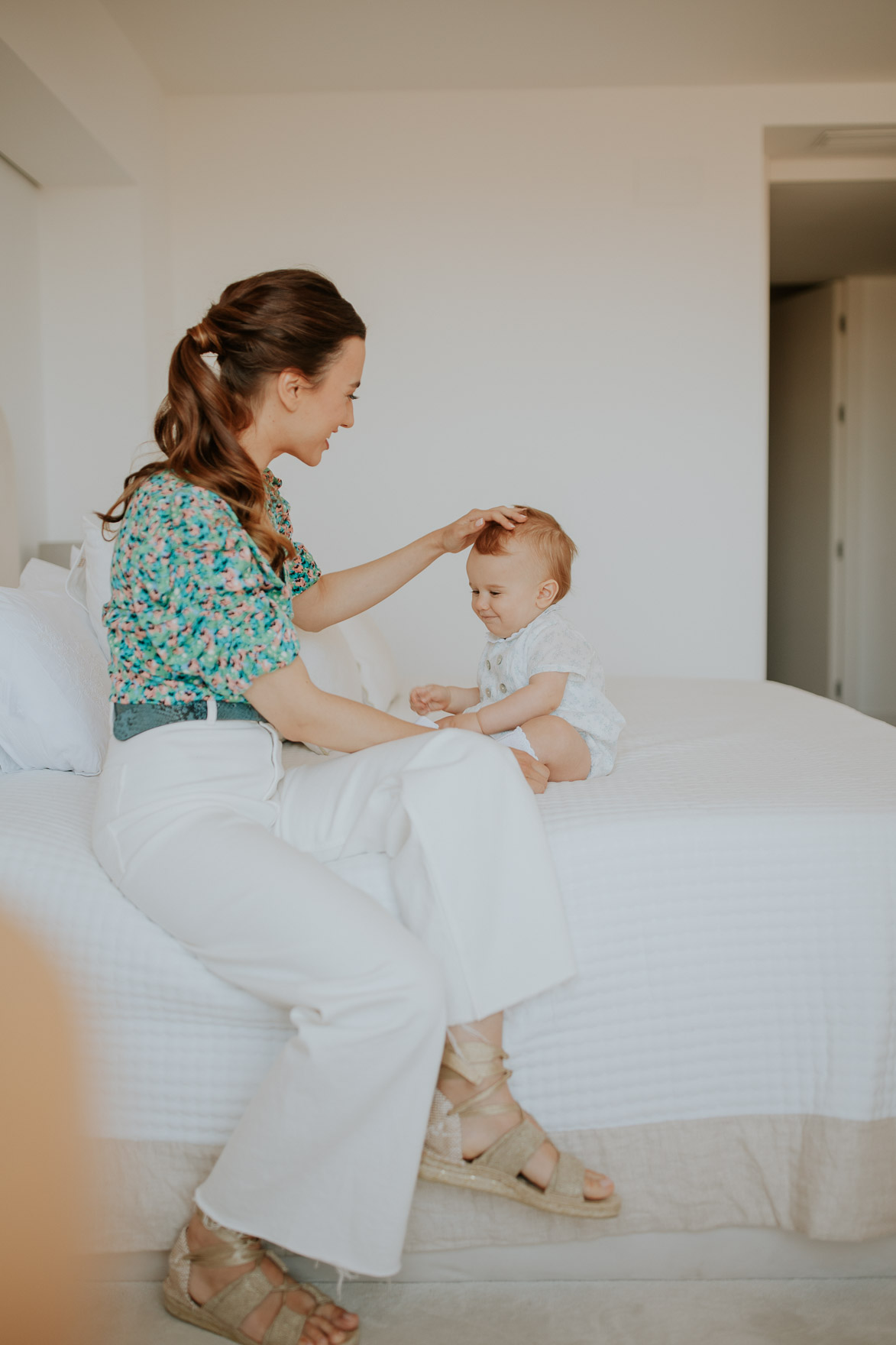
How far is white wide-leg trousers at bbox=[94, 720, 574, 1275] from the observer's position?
1042 millimetres

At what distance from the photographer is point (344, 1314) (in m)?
→ 1.14

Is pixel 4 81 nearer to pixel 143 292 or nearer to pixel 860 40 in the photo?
pixel 143 292

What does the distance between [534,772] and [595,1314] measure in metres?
0.69

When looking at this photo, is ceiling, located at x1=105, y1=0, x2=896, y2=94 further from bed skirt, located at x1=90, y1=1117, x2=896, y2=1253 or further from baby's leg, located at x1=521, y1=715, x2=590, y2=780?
bed skirt, located at x1=90, y1=1117, x2=896, y2=1253

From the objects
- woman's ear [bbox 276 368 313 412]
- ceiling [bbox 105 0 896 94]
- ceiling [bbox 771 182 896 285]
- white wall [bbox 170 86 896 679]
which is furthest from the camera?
ceiling [bbox 771 182 896 285]

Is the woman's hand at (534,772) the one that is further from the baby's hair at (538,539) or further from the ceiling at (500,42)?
the ceiling at (500,42)

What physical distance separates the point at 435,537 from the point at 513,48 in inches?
100

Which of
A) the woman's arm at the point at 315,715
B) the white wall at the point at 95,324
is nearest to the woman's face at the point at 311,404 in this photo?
the woman's arm at the point at 315,715

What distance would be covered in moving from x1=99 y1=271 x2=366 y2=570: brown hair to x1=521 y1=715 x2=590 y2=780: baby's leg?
0.51 metres

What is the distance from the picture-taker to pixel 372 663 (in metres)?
2.47

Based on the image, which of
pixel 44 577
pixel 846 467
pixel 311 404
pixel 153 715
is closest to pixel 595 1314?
pixel 153 715

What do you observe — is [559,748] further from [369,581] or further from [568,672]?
[369,581]

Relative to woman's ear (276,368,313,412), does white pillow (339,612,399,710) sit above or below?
below

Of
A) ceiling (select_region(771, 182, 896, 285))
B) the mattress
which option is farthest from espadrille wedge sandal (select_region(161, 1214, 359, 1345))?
ceiling (select_region(771, 182, 896, 285))
